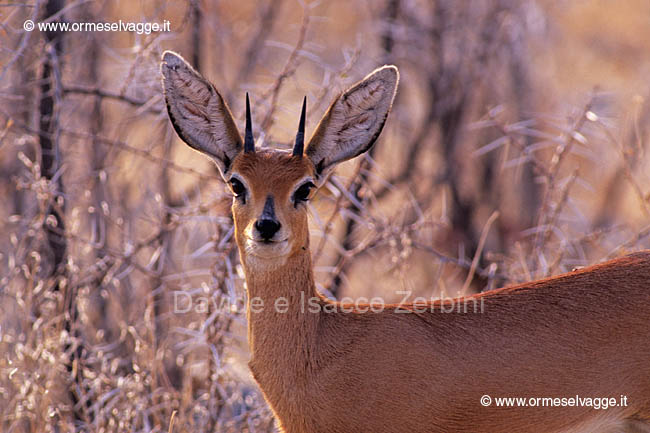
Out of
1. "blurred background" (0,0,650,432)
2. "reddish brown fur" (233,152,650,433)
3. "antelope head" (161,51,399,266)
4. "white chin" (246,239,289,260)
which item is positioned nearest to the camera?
"reddish brown fur" (233,152,650,433)

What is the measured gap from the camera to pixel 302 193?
15.1 ft

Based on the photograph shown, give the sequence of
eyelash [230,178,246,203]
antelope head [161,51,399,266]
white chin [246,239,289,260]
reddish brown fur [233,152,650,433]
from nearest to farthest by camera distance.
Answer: reddish brown fur [233,152,650,433] → white chin [246,239,289,260] → antelope head [161,51,399,266] → eyelash [230,178,246,203]

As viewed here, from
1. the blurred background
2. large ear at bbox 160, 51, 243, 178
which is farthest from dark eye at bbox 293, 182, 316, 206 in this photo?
the blurred background

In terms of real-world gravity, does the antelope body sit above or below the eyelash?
below

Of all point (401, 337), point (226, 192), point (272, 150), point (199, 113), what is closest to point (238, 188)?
point (272, 150)

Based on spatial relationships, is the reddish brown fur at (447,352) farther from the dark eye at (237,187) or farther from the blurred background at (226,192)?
the blurred background at (226,192)

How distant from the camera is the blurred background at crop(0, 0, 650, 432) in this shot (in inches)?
248

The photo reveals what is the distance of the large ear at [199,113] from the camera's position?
188 inches

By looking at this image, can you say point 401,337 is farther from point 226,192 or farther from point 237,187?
point 226,192

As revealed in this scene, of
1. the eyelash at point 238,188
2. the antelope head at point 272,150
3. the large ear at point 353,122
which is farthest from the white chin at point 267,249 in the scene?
the large ear at point 353,122

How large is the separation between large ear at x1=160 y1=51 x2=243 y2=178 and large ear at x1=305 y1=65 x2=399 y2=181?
0.45 m

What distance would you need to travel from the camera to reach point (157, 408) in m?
5.96

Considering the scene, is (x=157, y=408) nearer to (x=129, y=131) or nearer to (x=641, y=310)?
(x=641, y=310)

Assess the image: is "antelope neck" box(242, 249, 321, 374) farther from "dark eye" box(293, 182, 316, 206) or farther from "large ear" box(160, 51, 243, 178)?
"large ear" box(160, 51, 243, 178)
